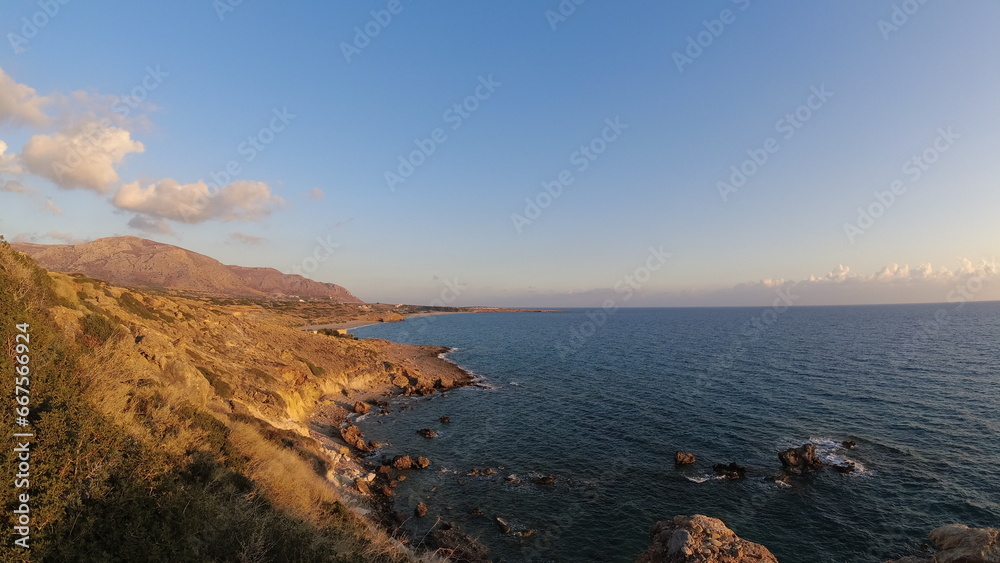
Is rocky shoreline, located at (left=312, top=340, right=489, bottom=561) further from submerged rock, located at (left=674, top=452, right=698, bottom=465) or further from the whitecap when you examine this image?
submerged rock, located at (left=674, top=452, right=698, bottom=465)

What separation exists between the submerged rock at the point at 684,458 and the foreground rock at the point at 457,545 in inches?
694

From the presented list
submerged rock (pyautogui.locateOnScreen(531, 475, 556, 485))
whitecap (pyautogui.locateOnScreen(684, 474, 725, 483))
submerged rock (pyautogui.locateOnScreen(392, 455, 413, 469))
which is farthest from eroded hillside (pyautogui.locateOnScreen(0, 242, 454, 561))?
whitecap (pyautogui.locateOnScreen(684, 474, 725, 483))

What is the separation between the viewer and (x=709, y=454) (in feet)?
105

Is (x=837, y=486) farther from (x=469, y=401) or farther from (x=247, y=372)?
(x=247, y=372)

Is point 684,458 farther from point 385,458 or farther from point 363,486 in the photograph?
point 363,486

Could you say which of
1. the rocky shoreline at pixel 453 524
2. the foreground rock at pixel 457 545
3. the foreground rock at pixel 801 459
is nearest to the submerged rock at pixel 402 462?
the rocky shoreline at pixel 453 524

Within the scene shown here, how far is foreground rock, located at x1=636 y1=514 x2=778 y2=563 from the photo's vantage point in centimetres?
1634

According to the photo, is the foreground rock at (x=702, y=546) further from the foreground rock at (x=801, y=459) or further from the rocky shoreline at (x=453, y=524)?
the foreground rock at (x=801, y=459)

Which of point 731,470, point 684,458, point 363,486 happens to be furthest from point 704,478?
point 363,486

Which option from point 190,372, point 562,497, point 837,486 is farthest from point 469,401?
point 837,486

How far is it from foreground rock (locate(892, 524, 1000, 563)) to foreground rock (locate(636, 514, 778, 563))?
741 cm

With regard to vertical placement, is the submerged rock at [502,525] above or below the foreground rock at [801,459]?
below

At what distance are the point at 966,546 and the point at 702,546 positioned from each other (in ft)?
40.1

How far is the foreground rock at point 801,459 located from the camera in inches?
1154
